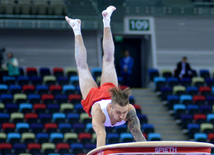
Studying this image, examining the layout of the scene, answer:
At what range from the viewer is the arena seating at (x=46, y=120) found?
9.28m

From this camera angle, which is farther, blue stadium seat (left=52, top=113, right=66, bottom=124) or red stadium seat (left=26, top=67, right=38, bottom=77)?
red stadium seat (left=26, top=67, right=38, bottom=77)

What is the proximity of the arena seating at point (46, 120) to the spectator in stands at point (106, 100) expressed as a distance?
4.63 meters

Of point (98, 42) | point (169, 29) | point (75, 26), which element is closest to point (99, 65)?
point (98, 42)

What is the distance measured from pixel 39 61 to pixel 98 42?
7.19 ft

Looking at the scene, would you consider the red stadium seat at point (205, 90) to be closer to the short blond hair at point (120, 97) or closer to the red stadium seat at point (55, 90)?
the red stadium seat at point (55, 90)

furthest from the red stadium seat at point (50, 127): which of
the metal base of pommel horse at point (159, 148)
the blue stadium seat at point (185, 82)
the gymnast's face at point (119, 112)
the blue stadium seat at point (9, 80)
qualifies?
the metal base of pommel horse at point (159, 148)

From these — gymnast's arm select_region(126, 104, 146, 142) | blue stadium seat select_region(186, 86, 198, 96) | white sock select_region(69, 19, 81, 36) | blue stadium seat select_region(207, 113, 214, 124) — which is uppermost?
white sock select_region(69, 19, 81, 36)

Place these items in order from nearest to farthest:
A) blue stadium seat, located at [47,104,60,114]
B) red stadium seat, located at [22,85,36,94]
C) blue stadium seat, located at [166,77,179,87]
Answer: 1. blue stadium seat, located at [47,104,60,114]
2. red stadium seat, located at [22,85,36,94]
3. blue stadium seat, located at [166,77,179,87]

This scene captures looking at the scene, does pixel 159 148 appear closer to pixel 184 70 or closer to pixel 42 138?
pixel 42 138

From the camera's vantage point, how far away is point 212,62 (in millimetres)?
14289

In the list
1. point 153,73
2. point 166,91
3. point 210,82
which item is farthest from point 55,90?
point 210,82

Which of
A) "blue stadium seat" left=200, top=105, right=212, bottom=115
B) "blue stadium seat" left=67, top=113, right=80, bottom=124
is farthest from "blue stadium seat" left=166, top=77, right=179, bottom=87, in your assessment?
"blue stadium seat" left=67, top=113, right=80, bottom=124

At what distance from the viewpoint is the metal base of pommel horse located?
312cm

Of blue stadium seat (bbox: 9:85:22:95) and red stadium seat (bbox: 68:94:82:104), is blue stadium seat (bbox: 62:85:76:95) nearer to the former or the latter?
red stadium seat (bbox: 68:94:82:104)
